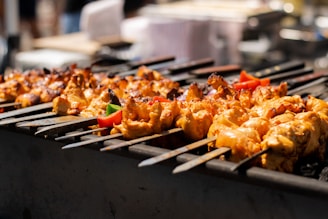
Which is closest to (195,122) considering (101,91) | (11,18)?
(101,91)

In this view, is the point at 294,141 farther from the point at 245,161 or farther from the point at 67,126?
the point at 67,126

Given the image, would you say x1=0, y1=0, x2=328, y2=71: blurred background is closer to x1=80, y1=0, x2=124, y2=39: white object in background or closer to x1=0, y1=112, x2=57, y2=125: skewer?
x1=80, y1=0, x2=124, y2=39: white object in background

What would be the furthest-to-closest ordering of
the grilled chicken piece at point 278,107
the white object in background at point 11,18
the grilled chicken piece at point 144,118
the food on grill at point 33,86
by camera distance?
the white object in background at point 11,18, the food on grill at point 33,86, the grilled chicken piece at point 278,107, the grilled chicken piece at point 144,118

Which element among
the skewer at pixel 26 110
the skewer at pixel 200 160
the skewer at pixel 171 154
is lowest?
the skewer at pixel 200 160

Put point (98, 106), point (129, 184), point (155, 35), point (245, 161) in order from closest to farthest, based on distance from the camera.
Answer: point (245, 161)
point (129, 184)
point (98, 106)
point (155, 35)

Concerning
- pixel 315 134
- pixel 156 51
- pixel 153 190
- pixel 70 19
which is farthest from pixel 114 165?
pixel 70 19

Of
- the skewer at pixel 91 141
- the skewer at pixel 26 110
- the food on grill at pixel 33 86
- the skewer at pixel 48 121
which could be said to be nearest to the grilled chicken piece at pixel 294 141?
the skewer at pixel 91 141

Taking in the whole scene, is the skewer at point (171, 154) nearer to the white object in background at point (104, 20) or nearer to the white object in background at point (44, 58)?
the white object in background at point (44, 58)
